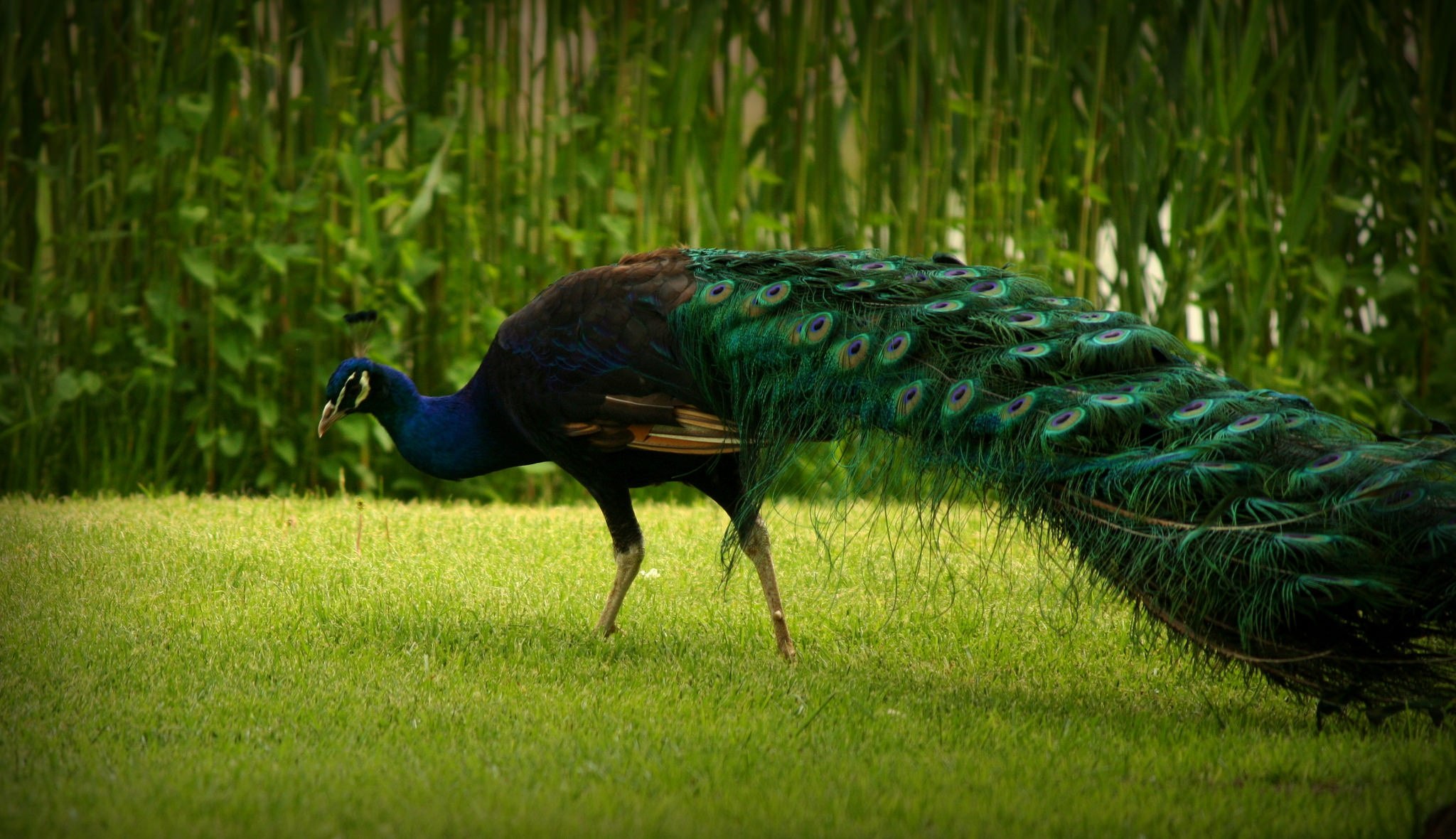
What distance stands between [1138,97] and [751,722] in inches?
198

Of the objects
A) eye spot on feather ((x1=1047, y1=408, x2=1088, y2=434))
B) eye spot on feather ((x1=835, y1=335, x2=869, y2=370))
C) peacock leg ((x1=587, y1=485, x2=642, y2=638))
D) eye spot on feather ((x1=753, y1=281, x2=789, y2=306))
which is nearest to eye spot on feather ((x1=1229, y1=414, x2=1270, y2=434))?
eye spot on feather ((x1=1047, y1=408, x2=1088, y2=434))

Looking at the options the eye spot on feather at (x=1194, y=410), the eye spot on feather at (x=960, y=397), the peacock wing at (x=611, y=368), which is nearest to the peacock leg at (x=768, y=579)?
the peacock wing at (x=611, y=368)

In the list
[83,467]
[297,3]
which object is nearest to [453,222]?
[297,3]

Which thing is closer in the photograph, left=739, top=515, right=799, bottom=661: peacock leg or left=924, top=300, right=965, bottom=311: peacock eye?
left=924, top=300, right=965, bottom=311: peacock eye

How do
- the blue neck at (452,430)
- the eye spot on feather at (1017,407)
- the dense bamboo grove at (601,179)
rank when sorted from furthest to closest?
the dense bamboo grove at (601,179)
the blue neck at (452,430)
the eye spot on feather at (1017,407)

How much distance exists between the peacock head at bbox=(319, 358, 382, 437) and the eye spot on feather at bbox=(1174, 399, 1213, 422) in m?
2.92

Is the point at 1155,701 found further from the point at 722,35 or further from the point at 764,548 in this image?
the point at 722,35

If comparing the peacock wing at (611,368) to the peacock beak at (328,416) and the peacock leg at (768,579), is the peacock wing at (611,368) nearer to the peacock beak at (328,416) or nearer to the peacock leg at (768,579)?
the peacock leg at (768,579)

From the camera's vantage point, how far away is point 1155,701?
14.0 ft

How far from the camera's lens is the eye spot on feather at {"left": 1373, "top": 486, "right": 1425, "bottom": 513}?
335 cm

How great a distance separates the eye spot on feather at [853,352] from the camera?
4.21 meters

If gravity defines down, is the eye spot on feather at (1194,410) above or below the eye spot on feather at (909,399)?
above

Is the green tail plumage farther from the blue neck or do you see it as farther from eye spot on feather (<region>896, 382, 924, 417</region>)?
the blue neck

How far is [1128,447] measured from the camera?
149 inches
